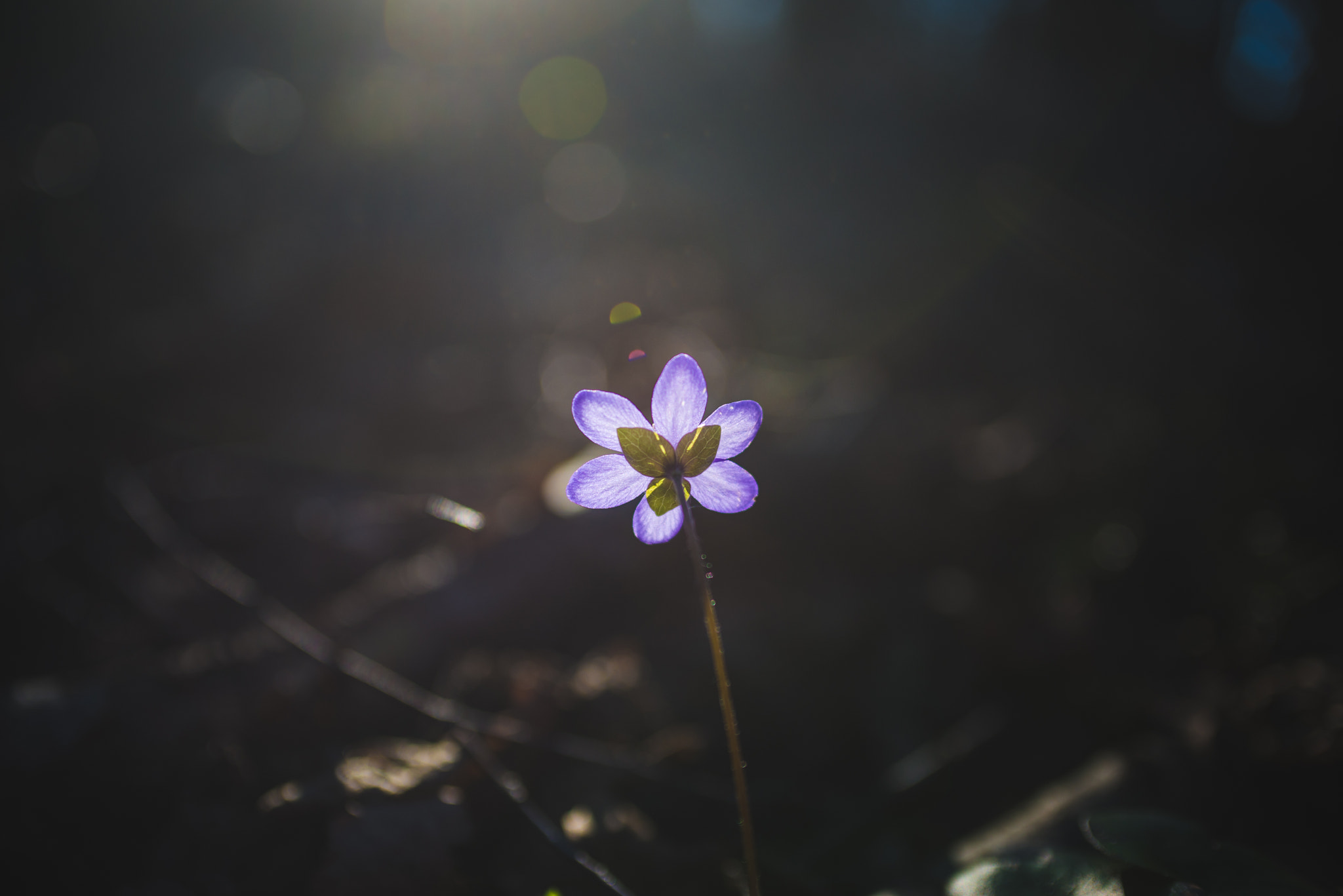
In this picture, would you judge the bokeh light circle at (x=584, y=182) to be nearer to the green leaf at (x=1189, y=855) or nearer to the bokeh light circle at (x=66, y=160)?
the bokeh light circle at (x=66, y=160)

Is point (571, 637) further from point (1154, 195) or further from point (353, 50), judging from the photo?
point (353, 50)

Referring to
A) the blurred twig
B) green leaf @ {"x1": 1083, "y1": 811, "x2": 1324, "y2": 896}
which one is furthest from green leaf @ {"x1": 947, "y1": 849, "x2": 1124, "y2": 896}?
the blurred twig

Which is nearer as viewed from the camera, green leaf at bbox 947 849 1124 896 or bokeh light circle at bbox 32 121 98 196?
green leaf at bbox 947 849 1124 896

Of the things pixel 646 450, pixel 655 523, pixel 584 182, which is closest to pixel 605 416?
pixel 646 450

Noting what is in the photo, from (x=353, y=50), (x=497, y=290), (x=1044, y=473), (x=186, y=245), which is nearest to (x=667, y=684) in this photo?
(x=1044, y=473)

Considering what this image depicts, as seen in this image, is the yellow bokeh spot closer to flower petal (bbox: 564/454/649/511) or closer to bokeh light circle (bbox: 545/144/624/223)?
bokeh light circle (bbox: 545/144/624/223)

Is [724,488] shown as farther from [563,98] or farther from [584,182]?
[563,98]

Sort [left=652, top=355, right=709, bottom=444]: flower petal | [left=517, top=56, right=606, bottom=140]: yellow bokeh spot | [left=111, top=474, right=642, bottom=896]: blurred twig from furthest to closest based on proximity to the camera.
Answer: [left=517, top=56, right=606, bottom=140]: yellow bokeh spot → [left=111, top=474, right=642, bottom=896]: blurred twig → [left=652, top=355, right=709, bottom=444]: flower petal
